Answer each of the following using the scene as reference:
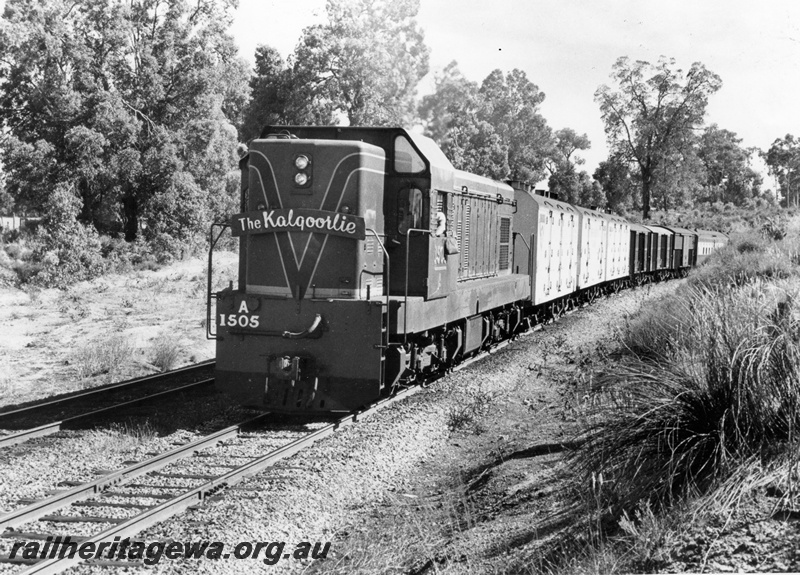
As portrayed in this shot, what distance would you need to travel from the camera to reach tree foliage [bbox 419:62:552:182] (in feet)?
113

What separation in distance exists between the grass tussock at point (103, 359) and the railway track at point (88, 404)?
1117 mm

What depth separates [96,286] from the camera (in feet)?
79.4

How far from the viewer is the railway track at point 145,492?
205 inches

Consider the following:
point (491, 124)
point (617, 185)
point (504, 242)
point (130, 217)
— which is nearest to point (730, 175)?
point (617, 185)

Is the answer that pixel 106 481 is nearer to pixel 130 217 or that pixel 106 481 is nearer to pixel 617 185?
pixel 130 217

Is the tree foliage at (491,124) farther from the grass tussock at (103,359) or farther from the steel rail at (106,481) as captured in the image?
the steel rail at (106,481)

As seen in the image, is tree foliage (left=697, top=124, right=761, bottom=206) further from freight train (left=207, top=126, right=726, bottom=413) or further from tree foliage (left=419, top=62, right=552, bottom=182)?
freight train (left=207, top=126, right=726, bottom=413)

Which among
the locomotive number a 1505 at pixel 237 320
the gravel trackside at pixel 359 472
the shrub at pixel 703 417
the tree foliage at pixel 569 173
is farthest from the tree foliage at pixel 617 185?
the shrub at pixel 703 417

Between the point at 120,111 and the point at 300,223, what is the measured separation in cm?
1910

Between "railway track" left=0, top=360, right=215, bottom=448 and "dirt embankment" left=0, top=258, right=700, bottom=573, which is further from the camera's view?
"railway track" left=0, top=360, right=215, bottom=448

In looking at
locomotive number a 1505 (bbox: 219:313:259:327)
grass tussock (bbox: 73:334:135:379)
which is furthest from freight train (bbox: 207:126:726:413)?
grass tussock (bbox: 73:334:135:379)

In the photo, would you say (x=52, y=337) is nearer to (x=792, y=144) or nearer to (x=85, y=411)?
(x=85, y=411)

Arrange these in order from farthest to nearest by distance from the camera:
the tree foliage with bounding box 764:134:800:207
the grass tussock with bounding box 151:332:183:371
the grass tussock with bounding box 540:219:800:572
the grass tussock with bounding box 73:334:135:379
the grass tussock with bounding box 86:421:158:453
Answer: the tree foliage with bounding box 764:134:800:207 < the grass tussock with bounding box 151:332:183:371 < the grass tussock with bounding box 73:334:135:379 < the grass tussock with bounding box 86:421:158:453 < the grass tussock with bounding box 540:219:800:572

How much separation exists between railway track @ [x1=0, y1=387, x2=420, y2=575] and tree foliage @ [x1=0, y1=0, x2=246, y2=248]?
1936 cm
